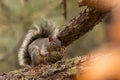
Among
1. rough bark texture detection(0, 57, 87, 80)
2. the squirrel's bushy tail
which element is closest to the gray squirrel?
the squirrel's bushy tail

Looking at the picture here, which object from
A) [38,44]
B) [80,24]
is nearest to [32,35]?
[38,44]

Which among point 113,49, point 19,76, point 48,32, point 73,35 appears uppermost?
point 48,32

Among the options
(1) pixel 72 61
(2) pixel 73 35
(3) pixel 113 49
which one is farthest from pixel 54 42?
(3) pixel 113 49

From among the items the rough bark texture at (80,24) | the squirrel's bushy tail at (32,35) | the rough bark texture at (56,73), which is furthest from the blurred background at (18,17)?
the rough bark texture at (56,73)

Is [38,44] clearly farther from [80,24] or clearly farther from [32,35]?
[80,24]

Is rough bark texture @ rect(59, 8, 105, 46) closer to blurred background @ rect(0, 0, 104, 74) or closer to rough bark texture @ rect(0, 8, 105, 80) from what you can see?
rough bark texture @ rect(0, 8, 105, 80)

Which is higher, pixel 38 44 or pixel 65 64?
pixel 38 44

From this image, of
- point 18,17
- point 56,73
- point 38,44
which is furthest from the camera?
point 18,17

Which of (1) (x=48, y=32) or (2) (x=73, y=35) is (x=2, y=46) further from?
(2) (x=73, y=35)
